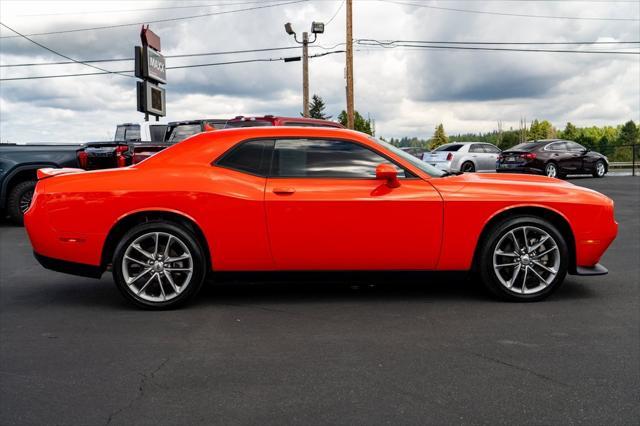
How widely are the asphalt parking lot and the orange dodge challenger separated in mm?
344

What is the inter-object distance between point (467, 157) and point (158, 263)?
19579mm

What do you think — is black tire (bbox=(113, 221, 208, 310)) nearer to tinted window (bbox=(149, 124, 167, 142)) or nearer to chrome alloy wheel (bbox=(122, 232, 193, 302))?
chrome alloy wheel (bbox=(122, 232, 193, 302))

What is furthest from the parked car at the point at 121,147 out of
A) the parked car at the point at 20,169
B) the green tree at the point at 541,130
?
the green tree at the point at 541,130

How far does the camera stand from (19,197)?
10695 mm

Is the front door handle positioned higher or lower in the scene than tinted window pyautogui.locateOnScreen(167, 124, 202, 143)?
lower

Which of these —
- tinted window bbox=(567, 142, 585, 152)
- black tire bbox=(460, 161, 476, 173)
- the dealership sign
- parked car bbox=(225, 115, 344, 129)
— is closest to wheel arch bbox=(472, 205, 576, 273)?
parked car bbox=(225, 115, 344, 129)

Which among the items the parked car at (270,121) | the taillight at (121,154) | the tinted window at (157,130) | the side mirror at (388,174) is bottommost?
the side mirror at (388,174)

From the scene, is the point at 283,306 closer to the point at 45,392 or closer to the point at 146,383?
the point at 146,383

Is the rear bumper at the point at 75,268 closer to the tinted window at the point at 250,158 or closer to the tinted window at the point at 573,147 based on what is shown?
the tinted window at the point at 250,158

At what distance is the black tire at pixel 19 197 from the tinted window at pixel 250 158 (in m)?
7.18

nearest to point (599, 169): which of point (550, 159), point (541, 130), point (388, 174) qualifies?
point (550, 159)

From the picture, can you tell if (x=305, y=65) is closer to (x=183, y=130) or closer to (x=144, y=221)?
(x=183, y=130)

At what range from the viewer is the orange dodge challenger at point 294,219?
4.78 meters

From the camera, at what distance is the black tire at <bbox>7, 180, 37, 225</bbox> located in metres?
10.7
